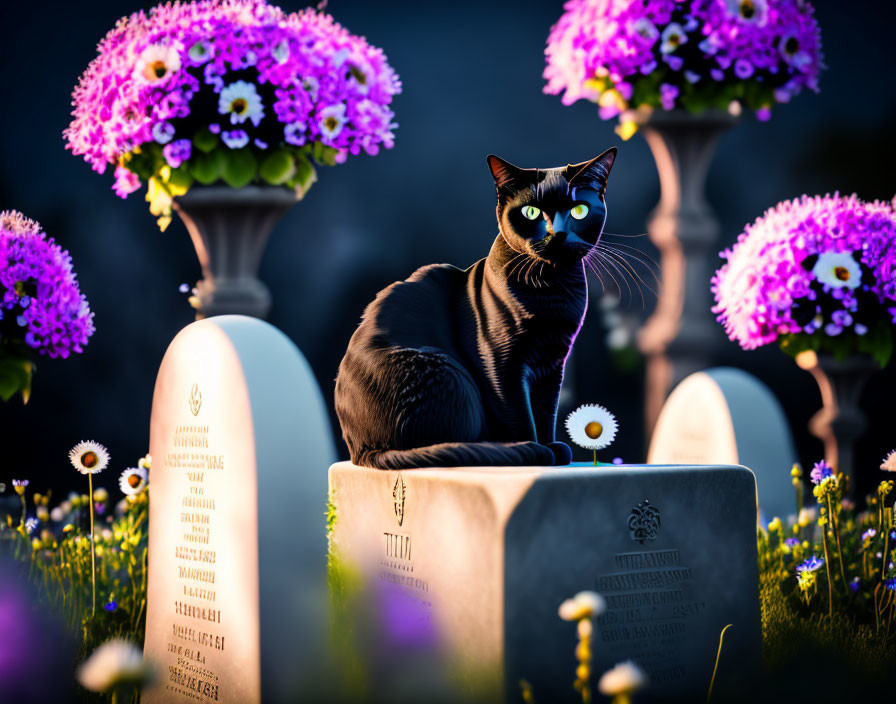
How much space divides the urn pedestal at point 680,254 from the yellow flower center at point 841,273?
116 cm

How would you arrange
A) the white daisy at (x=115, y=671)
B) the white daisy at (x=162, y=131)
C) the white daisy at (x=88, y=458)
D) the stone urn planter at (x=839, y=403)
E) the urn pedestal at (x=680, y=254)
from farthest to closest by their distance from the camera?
the urn pedestal at (x=680, y=254) → the stone urn planter at (x=839, y=403) → the white daisy at (x=162, y=131) → the white daisy at (x=88, y=458) → the white daisy at (x=115, y=671)

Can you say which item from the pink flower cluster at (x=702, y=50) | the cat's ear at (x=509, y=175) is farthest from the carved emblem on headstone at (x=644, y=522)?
the pink flower cluster at (x=702, y=50)

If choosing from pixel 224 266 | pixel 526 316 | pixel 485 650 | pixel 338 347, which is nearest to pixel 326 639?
pixel 485 650

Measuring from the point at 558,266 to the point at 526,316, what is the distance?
144mm

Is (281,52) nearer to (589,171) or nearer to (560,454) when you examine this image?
(589,171)

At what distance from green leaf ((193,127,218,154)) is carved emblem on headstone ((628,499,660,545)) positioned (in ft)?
6.83

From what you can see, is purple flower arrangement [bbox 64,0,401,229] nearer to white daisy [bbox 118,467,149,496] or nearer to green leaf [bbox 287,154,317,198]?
green leaf [bbox 287,154,317,198]

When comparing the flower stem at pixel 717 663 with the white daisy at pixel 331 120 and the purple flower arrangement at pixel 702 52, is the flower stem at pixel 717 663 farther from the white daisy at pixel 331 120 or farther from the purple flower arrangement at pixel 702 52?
the purple flower arrangement at pixel 702 52

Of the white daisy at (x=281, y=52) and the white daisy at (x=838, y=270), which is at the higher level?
the white daisy at (x=281, y=52)

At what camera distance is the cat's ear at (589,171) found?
222cm

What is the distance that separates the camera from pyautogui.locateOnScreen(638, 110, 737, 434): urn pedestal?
14.8 feet

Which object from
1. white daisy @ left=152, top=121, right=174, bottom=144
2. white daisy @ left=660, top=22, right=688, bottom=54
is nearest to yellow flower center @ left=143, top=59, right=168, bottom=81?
white daisy @ left=152, top=121, right=174, bottom=144

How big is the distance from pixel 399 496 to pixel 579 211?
2.66ft

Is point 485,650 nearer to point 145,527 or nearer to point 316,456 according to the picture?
point 316,456
